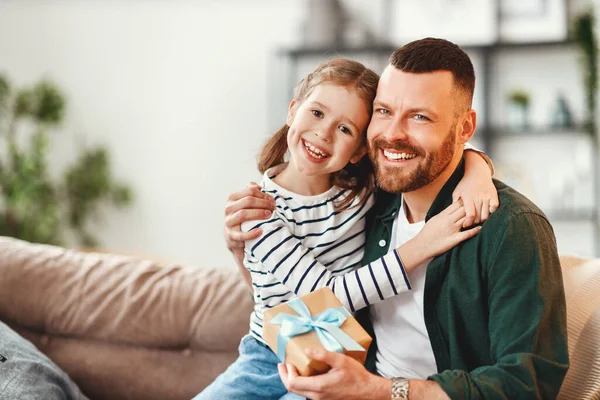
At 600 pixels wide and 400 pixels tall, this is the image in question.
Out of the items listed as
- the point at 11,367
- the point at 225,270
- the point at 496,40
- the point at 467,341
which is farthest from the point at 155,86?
the point at 467,341

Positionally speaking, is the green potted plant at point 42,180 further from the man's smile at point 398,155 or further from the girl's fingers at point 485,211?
the girl's fingers at point 485,211

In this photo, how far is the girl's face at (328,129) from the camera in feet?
5.82

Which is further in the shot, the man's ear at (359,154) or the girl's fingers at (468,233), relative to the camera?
the man's ear at (359,154)

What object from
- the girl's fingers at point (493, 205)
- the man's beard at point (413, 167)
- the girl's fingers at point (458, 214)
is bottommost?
the girl's fingers at point (458, 214)

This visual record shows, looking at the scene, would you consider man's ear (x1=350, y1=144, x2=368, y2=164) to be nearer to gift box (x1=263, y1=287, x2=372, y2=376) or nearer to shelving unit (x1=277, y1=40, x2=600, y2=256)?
gift box (x1=263, y1=287, x2=372, y2=376)

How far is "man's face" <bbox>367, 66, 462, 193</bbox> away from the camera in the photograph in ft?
5.38

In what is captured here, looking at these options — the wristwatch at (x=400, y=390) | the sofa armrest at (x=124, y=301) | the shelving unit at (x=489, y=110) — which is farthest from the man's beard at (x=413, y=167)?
the shelving unit at (x=489, y=110)

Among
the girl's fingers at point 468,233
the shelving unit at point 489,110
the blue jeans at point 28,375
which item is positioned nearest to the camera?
the girl's fingers at point 468,233

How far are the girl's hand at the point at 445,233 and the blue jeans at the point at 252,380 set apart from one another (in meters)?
0.52

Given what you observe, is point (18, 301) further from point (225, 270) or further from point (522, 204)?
point (522, 204)

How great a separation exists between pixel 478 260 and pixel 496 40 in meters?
3.75

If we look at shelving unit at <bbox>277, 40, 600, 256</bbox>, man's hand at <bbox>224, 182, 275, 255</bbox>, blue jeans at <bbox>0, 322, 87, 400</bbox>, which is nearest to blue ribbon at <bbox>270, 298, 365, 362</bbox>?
man's hand at <bbox>224, 182, 275, 255</bbox>

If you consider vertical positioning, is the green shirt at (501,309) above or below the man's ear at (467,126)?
below

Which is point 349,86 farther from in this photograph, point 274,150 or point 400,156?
point 274,150
